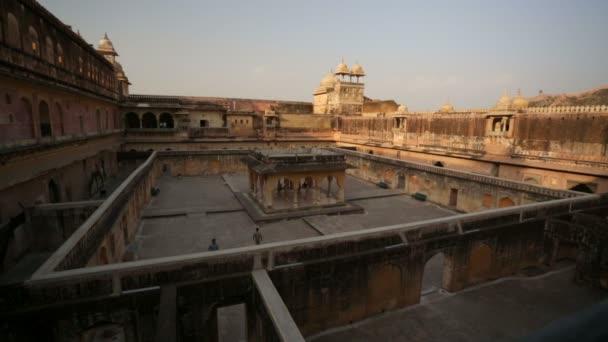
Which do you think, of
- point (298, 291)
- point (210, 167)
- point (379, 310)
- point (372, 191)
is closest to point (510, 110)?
point (372, 191)

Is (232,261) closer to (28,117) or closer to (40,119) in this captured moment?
(28,117)

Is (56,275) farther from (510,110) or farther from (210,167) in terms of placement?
(510,110)

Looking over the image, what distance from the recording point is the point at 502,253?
10.8m

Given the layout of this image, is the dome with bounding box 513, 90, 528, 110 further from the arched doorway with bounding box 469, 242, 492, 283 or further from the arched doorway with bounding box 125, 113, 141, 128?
the arched doorway with bounding box 125, 113, 141, 128

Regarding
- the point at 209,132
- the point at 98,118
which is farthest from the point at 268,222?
the point at 209,132

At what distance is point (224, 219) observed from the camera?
1585 centimetres

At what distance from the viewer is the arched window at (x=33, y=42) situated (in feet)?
44.2

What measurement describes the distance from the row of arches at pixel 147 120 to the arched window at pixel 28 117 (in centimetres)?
1975

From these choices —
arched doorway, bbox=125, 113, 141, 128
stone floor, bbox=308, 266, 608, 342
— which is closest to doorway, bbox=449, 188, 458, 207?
stone floor, bbox=308, 266, 608, 342

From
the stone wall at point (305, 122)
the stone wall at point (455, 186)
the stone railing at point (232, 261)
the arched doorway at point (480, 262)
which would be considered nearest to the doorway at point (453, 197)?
the stone wall at point (455, 186)

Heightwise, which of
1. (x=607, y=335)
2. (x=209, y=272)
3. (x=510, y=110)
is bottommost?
(x=209, y=272)

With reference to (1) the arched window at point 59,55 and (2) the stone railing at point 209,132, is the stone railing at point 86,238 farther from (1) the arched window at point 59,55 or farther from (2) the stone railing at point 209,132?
(2) the stone railing at point 209,132

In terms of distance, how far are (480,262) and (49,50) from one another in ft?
66.7

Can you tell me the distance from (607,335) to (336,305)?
25.3 ft
